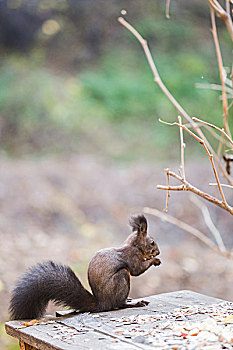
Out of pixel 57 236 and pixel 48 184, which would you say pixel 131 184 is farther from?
pixel 57 236

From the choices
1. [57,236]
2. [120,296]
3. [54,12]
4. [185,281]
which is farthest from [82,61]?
→ [120,296]

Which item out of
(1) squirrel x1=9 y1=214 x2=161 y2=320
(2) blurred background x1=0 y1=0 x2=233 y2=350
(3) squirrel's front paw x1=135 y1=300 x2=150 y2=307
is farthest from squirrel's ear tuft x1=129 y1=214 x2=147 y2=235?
(2) blurred background x1=0 y1=0 x2=233 y2=350

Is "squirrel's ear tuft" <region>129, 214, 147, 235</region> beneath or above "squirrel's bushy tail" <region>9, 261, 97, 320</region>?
above

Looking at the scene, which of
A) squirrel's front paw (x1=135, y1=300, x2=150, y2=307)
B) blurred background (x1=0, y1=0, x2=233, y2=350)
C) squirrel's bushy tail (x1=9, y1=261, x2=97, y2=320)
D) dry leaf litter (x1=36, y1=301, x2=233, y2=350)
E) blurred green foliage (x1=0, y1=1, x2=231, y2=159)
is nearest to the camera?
dry leaf litter (x1=36, y1=301, x2=233, y2=350)

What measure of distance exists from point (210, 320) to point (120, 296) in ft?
1.22

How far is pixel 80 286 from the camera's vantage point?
1.86m

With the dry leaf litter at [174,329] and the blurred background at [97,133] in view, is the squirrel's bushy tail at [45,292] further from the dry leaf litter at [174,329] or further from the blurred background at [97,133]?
the blurred background at [97,133]

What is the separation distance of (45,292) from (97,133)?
568 centimetres

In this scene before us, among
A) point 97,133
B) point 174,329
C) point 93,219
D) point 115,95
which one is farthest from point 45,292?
point 115,95

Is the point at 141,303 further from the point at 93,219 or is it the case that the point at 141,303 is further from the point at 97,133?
the point at 97,133

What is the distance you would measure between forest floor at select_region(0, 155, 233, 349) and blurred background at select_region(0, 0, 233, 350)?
0.01m

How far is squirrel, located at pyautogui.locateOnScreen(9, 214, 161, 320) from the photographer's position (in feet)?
5.85

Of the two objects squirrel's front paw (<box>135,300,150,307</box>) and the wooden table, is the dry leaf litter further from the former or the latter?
squirrel's front paw (<box>135,300,150,307</box>)

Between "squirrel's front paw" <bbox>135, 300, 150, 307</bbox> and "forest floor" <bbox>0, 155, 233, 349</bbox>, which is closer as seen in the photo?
"squirrel's front paw" <bbox>135, 300, 150, 307</bbox>
